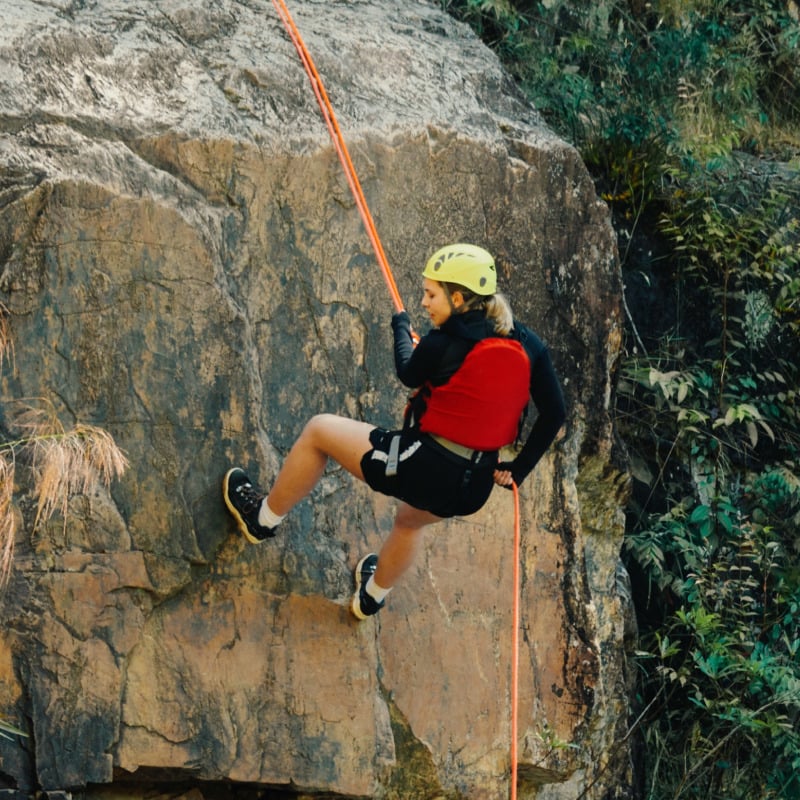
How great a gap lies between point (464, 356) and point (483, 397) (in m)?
0.15

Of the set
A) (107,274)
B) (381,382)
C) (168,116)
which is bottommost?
(381,382)

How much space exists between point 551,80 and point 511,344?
344cm

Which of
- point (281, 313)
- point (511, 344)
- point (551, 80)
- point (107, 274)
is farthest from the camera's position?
point (551, 80)

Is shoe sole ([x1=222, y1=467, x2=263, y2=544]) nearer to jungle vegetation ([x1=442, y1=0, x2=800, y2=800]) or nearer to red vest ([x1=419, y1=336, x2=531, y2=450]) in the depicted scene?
red vest ([x1=419, y1=336, x2=531, y2=450])

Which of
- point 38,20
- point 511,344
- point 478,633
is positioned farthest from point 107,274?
point 478,633

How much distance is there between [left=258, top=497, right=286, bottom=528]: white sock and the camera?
468cm

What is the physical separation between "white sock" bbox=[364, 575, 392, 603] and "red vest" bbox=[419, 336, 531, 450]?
72cm

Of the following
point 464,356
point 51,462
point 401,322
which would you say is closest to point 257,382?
point 401,322

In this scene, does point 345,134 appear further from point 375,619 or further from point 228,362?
point 375,619

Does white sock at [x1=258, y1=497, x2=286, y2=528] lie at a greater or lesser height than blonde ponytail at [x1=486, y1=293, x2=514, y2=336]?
lesser

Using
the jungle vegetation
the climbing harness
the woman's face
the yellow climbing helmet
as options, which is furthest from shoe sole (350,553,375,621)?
the jungle vegetation

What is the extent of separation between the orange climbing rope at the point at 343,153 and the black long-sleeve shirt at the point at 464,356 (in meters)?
0.45

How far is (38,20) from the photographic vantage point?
493 centimetres

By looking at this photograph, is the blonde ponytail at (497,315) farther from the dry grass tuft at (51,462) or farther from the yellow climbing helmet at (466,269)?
the dry grass tuft at (51,462)
